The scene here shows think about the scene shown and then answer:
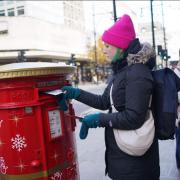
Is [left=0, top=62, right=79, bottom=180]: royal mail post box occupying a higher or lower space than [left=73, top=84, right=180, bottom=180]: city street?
higher

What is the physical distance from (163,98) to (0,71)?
119 cm

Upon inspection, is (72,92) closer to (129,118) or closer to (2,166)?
(129,118)

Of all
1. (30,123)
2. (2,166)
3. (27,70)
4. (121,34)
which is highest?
(121,34)

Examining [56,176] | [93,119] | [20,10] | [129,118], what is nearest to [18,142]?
[56,176]

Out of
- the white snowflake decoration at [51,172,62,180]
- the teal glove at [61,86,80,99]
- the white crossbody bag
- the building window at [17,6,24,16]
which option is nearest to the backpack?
the white crossbody bag

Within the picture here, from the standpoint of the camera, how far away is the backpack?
2.89 metres

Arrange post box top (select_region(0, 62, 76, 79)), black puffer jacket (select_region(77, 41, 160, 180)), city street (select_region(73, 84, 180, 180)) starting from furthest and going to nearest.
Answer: city street (select_region(73, 84, 180, 180)) < post box top (select_region(0, 62, 76, 79)) < black puffer jacket (select_region(77, 41, 160, 180))

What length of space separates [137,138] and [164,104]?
0.30 m

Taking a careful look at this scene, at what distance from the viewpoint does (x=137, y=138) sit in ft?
9.34

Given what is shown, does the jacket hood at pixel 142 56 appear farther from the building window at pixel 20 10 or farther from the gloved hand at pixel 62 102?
the building window at pixel 20 10

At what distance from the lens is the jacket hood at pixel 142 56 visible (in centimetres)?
291

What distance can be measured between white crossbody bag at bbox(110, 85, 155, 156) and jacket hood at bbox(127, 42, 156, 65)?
36cm

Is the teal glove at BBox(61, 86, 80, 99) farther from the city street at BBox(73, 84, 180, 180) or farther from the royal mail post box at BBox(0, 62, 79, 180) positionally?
the city street at BBox(73, 84, 180, 180)

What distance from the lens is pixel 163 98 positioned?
9.56 feet
